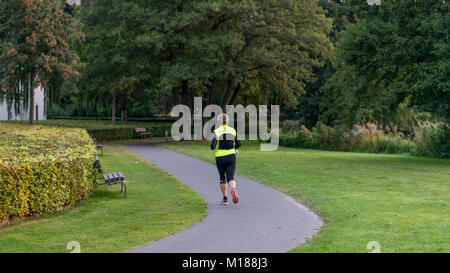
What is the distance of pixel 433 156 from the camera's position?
2869 centimetres

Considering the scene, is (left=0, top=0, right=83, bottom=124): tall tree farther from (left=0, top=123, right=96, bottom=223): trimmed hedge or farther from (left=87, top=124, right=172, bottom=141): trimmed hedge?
(left=0, top=123, right=96, bottom=223): trimmed hedge

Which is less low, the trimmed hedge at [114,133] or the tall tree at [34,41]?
the tall tree at [34,41]

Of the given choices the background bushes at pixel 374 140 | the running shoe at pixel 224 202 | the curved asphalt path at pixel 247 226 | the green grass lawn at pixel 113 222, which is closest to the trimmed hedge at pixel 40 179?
the green grass lawn at pixel 113 222

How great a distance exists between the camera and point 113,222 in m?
10.8

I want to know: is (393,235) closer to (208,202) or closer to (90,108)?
(208,202)

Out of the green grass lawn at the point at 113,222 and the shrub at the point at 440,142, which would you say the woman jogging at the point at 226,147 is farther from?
the shrub at the point at 440,142

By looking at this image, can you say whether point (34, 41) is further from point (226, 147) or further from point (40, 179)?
point (40, 179)

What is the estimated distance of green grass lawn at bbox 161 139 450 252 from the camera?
348 inches

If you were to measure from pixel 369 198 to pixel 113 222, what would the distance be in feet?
20.6

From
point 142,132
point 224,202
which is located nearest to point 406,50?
point 224,202

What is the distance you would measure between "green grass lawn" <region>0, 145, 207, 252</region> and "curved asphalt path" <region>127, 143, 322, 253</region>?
1.24 ft

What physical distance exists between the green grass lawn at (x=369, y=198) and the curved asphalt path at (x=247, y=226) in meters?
0.38

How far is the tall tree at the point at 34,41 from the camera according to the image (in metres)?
32.2

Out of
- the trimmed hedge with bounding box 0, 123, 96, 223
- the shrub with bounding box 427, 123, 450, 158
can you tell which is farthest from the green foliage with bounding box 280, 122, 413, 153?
the trimmed hedge with bounding box 0, 123, 96, 223
